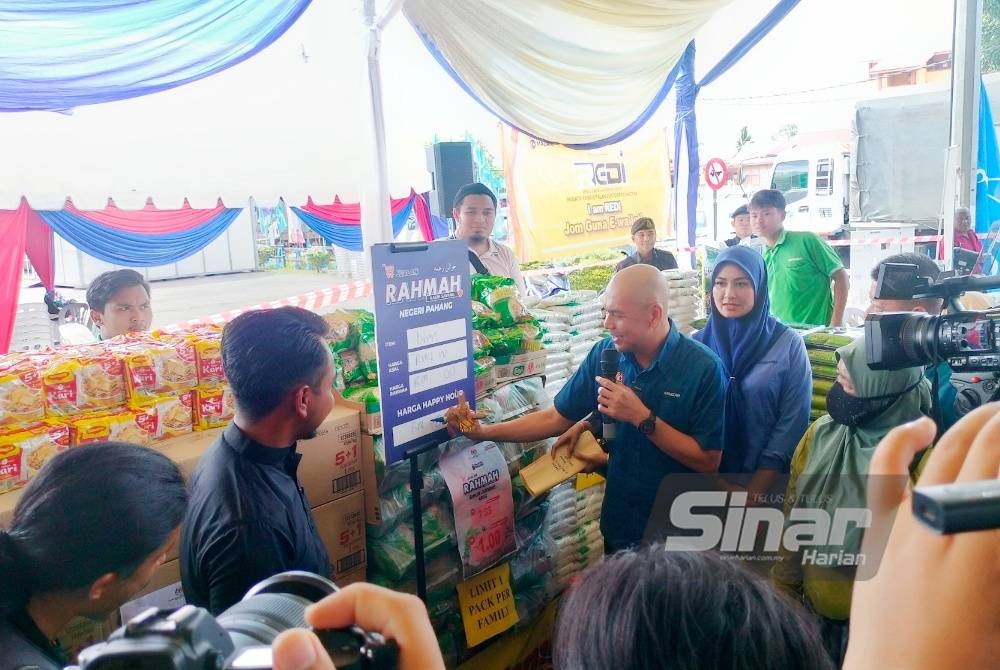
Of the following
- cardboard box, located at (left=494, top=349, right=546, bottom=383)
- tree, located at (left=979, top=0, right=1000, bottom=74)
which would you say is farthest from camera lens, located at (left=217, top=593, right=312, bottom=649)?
tree, located at (left=979, top=0, right=1000, bottom=74)

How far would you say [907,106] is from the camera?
31.2 ft

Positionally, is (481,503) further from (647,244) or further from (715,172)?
(715,172)

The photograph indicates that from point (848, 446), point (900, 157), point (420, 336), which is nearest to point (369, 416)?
point (420, 336)

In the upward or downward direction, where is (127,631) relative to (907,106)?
downward

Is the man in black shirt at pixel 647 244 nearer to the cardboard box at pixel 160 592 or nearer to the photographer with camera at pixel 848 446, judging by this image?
the photographer with camera at pixel 848 446

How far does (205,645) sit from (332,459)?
5.63 ft

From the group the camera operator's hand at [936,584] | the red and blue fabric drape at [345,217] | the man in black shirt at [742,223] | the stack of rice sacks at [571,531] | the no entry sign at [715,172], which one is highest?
the no entry sign at [715,172]

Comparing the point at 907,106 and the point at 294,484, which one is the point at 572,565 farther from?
the point at 907,106

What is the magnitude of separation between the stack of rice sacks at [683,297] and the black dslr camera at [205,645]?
12.3 feet

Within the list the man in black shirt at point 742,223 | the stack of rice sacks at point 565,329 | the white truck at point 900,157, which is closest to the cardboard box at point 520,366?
the stack of rice sacks at point 565,329

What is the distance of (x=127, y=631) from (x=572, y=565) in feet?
8.90

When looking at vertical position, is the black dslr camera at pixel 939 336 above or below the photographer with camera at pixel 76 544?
above

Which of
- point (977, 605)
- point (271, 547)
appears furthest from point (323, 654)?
point (271, 547)

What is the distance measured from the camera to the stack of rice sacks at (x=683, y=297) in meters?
4.17
